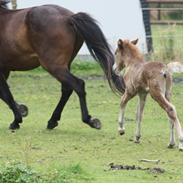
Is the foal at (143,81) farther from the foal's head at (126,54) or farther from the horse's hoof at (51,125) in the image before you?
the horse's hoof at (51,125)

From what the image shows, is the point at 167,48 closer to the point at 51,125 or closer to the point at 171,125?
the point at 51,125

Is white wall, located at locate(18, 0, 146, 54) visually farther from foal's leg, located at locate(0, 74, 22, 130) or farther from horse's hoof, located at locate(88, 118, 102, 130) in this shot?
horse's hoof, located at locate(88, 118, 102, 130)

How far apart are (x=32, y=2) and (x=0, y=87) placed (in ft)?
35.4

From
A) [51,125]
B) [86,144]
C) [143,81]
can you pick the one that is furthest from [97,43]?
[86,144]

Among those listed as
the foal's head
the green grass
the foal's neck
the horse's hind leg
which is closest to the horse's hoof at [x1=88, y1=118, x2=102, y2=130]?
the foal's head

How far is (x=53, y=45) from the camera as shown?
12469mm

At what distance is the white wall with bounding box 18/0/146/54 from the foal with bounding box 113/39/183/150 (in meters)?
11.6

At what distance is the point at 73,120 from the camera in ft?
45.8

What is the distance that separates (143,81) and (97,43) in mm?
1662

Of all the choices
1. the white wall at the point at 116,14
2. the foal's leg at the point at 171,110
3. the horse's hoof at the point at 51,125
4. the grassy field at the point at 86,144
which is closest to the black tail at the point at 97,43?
the grassy field at the point at 86,144

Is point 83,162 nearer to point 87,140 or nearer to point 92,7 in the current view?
point 87,140

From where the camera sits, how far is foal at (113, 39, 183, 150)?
10.9m

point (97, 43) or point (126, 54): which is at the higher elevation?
point (126, 54)

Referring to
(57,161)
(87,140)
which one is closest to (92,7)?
(87,140)
